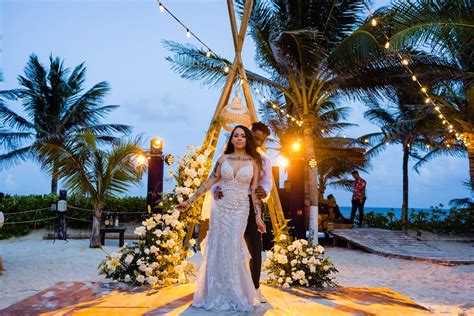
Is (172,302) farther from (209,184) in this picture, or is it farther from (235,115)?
(235,115)

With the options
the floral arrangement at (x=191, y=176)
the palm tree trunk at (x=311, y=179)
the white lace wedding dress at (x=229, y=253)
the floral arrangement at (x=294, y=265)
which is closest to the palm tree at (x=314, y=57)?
the palm tree trunk at (x=311, y=179)

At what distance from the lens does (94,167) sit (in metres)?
10.5

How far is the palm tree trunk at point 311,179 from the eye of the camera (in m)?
9.90

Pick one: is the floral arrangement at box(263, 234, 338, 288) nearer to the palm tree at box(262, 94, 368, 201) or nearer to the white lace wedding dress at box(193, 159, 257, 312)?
the white lace wedding dress at box(193, 159, 257, 312)

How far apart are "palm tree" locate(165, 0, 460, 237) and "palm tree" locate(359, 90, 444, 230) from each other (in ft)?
4.83

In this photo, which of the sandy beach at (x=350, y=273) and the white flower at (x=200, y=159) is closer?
the white flower at (x=200, y=159)

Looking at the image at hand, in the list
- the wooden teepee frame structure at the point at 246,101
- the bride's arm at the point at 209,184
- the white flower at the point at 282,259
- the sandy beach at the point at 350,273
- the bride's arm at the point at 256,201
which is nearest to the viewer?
the bride's arm at the point at 256,201

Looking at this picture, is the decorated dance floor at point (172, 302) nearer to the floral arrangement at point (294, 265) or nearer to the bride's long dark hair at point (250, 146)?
the floral arrangement at point (294, 265)

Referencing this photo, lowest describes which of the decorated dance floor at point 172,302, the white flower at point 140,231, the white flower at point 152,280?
the decorated dance floor at point 172,302

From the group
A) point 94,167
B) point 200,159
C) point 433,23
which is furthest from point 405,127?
point 200,159

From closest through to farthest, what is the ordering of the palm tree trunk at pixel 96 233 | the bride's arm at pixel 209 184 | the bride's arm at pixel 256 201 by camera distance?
1. the bride's arm at pixel 256 201
2. the bride's arm at pixel 209 184
3. the palm tree trunk at pixel 96 233

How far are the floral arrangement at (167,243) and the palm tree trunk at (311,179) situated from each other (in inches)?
188

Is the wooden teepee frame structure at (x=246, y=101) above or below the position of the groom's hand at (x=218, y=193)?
above

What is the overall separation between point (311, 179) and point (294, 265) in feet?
16.5
